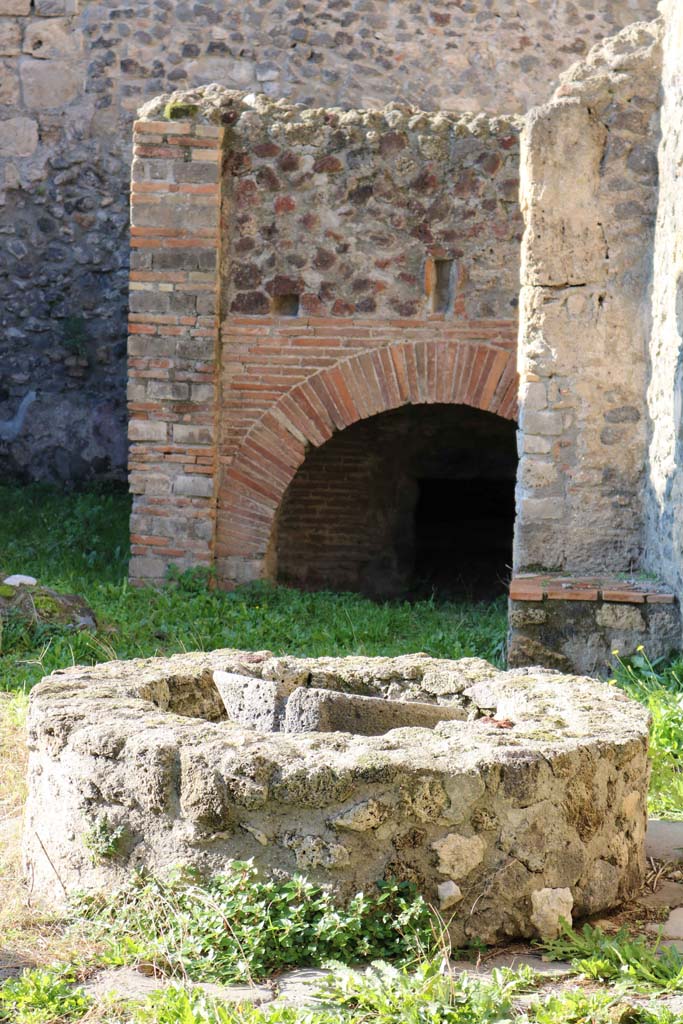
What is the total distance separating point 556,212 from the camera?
6.39 meters

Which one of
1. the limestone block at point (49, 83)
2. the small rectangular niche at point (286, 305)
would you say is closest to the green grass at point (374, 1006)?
the small rectangular niche at point (286, 305)

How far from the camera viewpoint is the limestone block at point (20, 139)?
11234 mm

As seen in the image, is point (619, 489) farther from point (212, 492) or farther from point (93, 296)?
point (93, 296)

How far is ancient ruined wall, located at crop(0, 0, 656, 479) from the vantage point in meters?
11.1

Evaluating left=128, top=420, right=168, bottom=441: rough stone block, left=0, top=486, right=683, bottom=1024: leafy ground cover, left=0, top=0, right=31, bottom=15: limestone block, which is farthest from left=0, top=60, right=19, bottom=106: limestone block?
left=0, top=486, right=683, bottom=1024: leafy ground cover

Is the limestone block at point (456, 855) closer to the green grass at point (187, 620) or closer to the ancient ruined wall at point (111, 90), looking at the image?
the green grass at point (187, 620)

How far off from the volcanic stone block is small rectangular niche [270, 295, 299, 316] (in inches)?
188

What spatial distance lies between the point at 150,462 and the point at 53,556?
1.29 meters

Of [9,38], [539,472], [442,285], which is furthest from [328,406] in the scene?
[9,38]

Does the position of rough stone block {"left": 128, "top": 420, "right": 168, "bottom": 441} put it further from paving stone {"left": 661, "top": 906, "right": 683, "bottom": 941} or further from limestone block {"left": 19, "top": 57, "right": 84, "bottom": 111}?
paving stone {"left": 661, "top": 906, "right": 683, "bottom": 941}

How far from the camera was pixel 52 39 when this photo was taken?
447 inches

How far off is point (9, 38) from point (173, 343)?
5.15 metres

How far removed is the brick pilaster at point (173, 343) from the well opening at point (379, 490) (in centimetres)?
166

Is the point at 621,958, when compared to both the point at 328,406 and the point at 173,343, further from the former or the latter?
the point at 173,343
